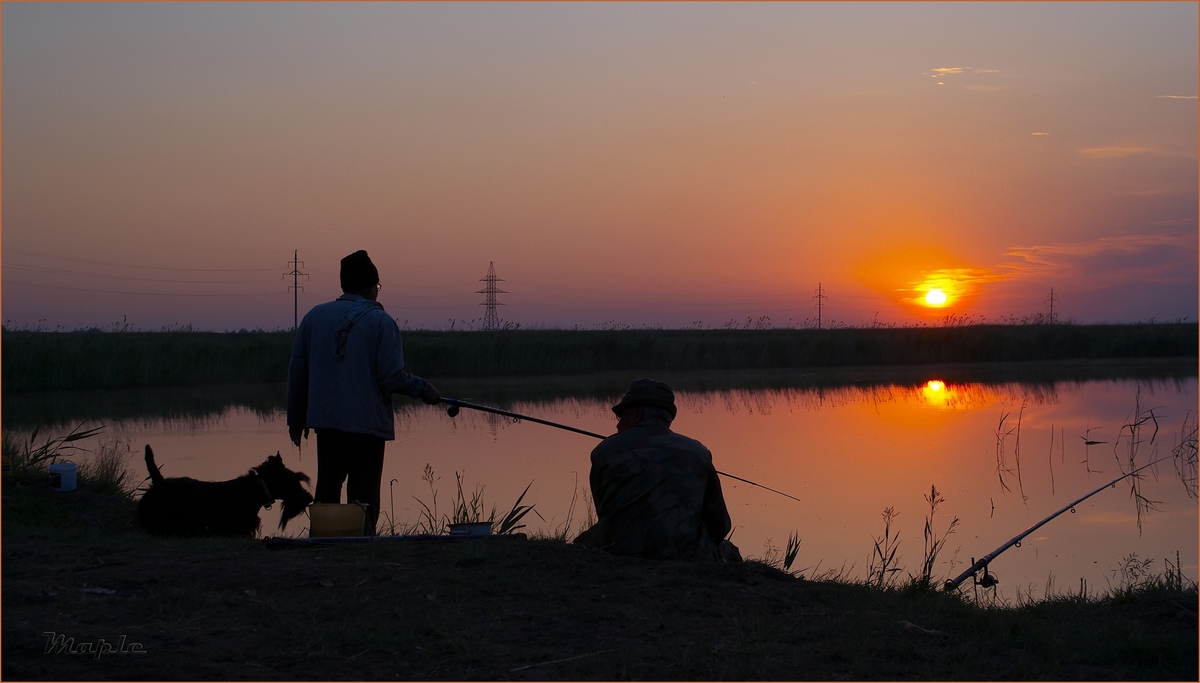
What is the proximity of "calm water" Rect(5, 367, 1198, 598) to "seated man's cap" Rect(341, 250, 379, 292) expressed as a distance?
6.74 feet

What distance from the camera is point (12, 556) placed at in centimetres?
470

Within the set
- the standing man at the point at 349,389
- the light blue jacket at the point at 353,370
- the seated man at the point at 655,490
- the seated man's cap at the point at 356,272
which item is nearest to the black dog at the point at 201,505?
the standing man at the point at 349,389

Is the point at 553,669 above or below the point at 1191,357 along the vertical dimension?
below

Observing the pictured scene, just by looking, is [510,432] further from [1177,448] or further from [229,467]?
[1177,448]

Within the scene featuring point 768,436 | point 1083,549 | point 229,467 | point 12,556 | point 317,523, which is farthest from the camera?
point 768,436

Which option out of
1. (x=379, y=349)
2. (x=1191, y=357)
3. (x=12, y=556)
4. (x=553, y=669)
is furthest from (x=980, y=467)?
(x=1191, y=357)

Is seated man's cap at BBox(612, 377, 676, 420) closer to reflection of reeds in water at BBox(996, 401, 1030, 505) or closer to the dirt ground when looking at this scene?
the dirt ground

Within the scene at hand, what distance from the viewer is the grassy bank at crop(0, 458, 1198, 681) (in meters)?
3.44

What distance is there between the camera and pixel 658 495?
5.09 metres

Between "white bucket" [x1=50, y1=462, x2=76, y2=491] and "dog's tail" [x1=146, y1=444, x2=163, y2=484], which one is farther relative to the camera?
"white bucket" [x1=50, y1=462, x2=76, y2=491]

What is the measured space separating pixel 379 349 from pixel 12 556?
2109 millimetres

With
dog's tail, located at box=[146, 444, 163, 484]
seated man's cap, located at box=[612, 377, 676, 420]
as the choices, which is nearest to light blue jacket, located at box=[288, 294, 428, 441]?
dog's tail, located at box=[146, 444, 163, 484]

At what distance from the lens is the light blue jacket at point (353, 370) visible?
587 cm

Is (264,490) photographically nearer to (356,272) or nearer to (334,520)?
(334,520)
